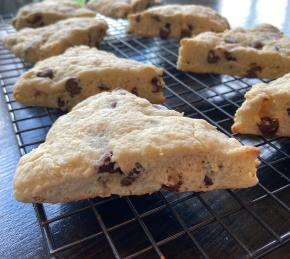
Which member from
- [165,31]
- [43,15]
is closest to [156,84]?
[165,31]

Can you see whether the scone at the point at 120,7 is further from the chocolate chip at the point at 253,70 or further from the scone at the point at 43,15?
the chocolate chip at the point at 253,70

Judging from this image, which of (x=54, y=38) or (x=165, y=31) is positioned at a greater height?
(x=54, y=38)

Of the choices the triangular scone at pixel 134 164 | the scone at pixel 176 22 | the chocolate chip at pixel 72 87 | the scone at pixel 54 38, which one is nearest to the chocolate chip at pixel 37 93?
the chocolate chip at pixel 72 87

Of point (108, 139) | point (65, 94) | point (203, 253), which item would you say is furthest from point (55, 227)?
point (65, 94)

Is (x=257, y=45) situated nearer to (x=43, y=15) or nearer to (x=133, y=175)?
(x=133, y=175)

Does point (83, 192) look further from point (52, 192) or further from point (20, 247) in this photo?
point (20, 247)
